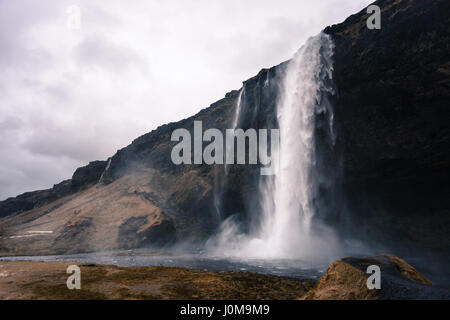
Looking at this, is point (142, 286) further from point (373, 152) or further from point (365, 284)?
point (373, 152)

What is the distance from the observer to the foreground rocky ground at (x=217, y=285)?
24.1 ft

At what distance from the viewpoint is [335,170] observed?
130ft

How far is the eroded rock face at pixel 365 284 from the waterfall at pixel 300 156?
2806cm

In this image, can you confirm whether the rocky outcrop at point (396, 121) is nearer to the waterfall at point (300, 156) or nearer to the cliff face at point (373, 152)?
the cliff face at point (373, 152)

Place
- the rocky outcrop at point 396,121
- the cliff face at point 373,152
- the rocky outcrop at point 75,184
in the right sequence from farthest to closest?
1. the rocky outcrop at point 75,184
2. the cliff face at point 373,152
3. the rocky outcrop at point 396,121

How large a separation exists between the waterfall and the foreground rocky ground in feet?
80.6

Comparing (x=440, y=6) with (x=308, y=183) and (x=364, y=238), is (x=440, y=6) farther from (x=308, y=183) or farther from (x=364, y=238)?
(x=364, y=238)

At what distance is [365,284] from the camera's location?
24.4ft

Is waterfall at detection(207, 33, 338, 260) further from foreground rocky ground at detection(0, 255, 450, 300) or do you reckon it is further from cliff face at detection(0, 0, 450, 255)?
foreground rocky ground at detection(0, 255, 450, 300)

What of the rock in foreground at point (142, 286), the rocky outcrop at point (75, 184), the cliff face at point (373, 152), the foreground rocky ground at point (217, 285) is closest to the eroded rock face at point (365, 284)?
the foreground rocky ground at point (217, 285)

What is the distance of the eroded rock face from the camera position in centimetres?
689

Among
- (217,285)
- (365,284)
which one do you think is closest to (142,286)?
(217,285)

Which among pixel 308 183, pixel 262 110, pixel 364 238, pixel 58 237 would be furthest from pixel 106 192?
pixel 364 238

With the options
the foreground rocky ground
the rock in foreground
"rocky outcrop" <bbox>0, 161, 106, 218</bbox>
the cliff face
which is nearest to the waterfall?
the cliff face
